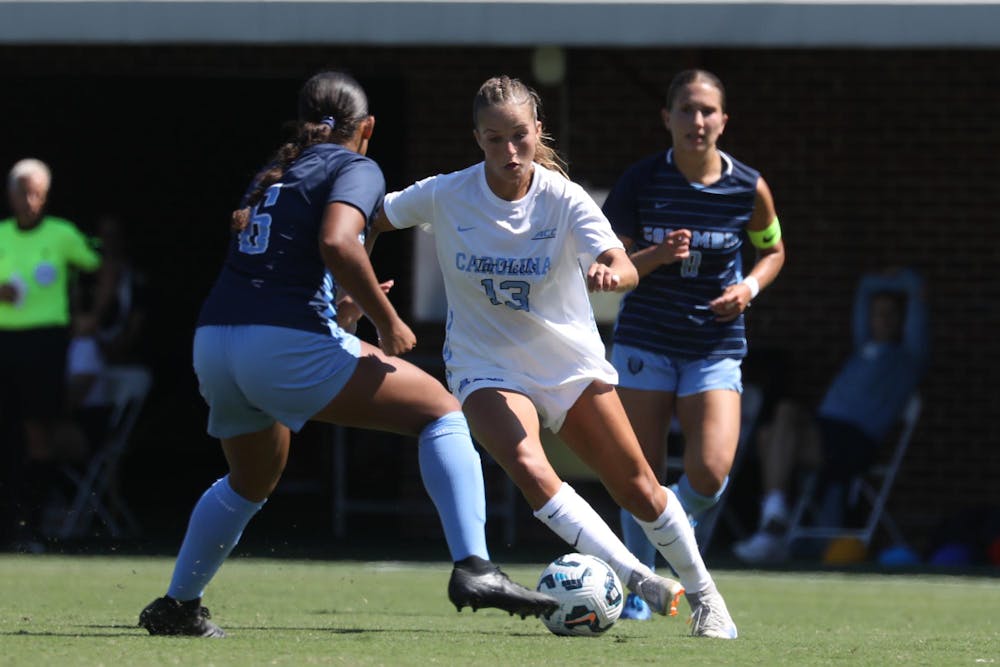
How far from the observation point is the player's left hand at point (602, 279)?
548 cm

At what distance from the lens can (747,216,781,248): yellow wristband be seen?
702 centimetres

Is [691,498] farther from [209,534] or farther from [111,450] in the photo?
[111,450]

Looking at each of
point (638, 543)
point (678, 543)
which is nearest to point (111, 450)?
point (638, 543)

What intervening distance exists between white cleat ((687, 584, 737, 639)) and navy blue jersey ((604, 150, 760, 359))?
3.44 ft

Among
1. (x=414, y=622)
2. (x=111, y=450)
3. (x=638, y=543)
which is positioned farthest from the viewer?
(x=111, y=450)

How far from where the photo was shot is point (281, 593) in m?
8.38

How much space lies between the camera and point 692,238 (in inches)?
269

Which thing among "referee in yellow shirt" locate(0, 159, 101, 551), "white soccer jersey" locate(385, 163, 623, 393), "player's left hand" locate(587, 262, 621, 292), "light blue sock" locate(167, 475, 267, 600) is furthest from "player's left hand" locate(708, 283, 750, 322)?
"referee in yellow shirt" locate(0, 159, 101, 551)

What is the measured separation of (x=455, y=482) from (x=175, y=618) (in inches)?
40.4

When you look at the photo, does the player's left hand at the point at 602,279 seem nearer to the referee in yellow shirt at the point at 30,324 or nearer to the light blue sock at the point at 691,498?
the light blue sock at the point at 691,498

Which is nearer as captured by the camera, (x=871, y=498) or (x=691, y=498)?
(x=691, y=498)

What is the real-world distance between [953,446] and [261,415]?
715cm

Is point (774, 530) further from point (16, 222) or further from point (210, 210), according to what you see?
point (210, 210)

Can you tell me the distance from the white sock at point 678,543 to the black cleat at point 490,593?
76 centimetres
